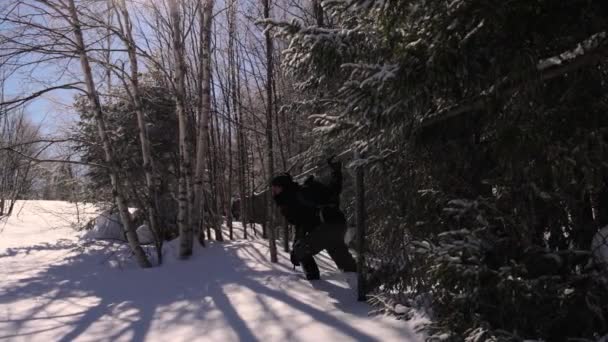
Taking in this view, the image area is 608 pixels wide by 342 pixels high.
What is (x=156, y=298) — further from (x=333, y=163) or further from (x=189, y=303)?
(x=333, y=163)

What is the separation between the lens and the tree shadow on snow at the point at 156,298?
12.2 ft

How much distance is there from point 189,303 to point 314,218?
1636 millimetres

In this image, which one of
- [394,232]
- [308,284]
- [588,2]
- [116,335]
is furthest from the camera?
[308,284]

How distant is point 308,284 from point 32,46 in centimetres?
511

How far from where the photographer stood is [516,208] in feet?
8.20

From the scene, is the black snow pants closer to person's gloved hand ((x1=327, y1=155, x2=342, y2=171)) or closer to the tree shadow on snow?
the tree shadow on snow

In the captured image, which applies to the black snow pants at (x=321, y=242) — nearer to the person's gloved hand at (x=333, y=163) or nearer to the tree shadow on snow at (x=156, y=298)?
the tree shadow on snow at (x=156, y=298)

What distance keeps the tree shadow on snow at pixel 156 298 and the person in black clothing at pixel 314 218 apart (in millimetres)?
414

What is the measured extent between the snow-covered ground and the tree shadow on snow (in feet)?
0.04

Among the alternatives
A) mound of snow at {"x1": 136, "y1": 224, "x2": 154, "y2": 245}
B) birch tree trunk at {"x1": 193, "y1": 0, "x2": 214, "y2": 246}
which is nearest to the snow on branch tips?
birch tree trunk at {"x1": 193, "y1": 0, "x2": 214, "y2": 246}

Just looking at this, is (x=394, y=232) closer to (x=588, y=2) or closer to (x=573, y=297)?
(x=573, y=297)

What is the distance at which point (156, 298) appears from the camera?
501 centimetres

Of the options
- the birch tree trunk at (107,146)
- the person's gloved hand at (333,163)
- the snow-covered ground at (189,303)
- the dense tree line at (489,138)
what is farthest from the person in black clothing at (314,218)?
the birch tree trunk at (107,146)

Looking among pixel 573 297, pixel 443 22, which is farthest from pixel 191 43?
pixel 573 297
